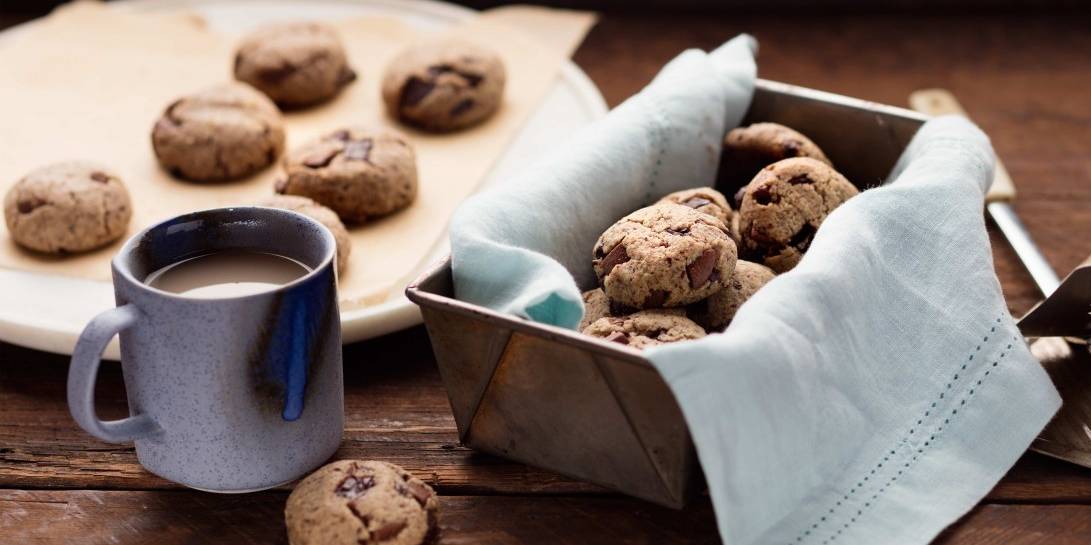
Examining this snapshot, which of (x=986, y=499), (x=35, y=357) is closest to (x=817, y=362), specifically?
(x=986, y=499)

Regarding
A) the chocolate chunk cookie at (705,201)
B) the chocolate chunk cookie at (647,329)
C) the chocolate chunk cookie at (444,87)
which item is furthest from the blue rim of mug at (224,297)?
the chocolate chunk cookie at (444,87)

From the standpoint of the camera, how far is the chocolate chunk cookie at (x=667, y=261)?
96cm

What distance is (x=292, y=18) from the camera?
2023mm

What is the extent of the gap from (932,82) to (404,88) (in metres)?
0.92

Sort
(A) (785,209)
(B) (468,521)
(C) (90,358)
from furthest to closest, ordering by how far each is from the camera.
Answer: (A) (785,209) → (B) (468,521) → (C) (90,358)

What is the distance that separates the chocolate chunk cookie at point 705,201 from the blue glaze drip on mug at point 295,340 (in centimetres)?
37

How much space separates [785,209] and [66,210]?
814 millimetres

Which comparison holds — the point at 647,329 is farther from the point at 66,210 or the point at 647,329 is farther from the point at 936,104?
the point at 936,104

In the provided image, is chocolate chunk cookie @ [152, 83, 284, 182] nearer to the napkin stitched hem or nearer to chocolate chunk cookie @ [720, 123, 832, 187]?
chocolate chunk cookie @ [720, 123, 832, 187]

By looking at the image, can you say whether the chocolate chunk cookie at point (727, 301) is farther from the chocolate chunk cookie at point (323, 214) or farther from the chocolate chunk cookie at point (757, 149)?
the chocolate chunk cookie at point (323, 214)

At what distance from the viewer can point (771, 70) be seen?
2021mm

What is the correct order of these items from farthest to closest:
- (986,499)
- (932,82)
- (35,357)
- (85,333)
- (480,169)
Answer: (932,82), (480,169), (35,357), (986,499), (85,333)

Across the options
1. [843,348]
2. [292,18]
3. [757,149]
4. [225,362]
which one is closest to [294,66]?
[292,18]

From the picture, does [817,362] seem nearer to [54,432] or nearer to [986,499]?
[986,499]
